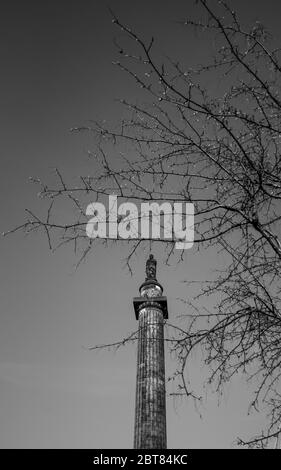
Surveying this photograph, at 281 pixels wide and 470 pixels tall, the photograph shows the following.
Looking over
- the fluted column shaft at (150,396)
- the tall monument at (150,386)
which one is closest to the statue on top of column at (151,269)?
the tall monument at (150,386)

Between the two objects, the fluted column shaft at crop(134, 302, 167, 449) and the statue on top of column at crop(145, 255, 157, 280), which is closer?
the fluted column shaft at crop(134, 302, 167, 449)

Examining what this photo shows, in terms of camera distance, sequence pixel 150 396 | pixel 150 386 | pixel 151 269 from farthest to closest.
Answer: pixel 151 269 → pixel 150 386 → pixel 150 396

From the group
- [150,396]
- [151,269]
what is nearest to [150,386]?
[150,396]

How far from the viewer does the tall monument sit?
13.7 metres

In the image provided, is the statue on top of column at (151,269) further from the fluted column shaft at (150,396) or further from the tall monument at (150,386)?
the fluted column shaft at (150,396)

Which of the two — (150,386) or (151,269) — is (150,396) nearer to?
(150,386)

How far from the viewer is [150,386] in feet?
48.2

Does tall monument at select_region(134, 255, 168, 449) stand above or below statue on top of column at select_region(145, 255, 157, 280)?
below

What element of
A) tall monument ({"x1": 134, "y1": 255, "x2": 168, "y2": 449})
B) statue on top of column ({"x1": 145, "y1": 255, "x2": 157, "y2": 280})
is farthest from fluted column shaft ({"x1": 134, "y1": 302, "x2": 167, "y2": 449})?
statue on top of column ({"x1": 145, "y1": 255, "x2": 157, "y2": 280})

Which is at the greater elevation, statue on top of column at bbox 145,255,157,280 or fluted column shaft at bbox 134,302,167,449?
statue on top of column at bbox 145,255,157,280

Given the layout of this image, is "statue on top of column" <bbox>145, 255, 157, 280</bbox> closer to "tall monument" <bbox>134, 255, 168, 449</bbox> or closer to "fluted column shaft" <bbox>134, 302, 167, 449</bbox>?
→ "tall monument" <bbox>134, 255, 168, 449</bbox>

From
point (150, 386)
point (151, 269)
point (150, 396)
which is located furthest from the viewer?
point (151, 269)
